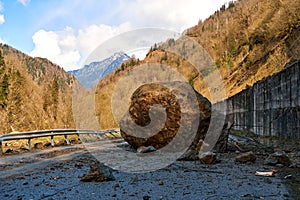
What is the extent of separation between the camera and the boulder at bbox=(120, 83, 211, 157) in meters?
9.83

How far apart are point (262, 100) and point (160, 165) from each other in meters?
9.90

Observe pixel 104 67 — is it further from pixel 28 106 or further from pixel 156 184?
Result: pixel 28 106

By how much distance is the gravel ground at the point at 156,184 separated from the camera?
4.17 metres

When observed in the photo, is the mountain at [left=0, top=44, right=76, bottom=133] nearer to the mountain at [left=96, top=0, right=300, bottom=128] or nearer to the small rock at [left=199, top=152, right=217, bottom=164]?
the mountain at [left=96, top=0, right=300, bottom=128]

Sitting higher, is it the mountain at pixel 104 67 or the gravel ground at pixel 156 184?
the mountain at pixel 104 67

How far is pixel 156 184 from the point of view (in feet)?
16.0

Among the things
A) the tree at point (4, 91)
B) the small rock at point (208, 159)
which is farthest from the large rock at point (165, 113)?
the tree at point (4, 91)

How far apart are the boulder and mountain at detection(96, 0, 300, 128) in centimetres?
161

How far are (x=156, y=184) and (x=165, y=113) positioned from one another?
16.8ft

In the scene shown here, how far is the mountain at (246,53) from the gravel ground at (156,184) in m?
5.87

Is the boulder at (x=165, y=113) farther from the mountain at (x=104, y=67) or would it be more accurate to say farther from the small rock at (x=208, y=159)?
the small rock at (x=208, y=159)

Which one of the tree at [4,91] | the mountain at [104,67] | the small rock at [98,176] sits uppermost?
the tree at [4,91]

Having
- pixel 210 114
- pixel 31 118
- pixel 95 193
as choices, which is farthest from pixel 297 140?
pixel 31 118

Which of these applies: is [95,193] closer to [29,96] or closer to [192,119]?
[192,119]
